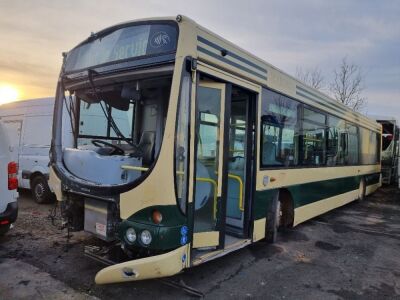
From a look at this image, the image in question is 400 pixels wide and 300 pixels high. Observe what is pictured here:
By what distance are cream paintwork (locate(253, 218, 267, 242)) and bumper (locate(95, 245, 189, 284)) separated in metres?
1.82

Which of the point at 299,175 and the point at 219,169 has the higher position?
the point at 219,169

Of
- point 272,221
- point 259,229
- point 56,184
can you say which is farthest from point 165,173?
point 272,221

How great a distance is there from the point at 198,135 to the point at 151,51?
42.2 inches

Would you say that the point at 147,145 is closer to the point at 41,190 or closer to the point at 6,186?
the point at 6,186

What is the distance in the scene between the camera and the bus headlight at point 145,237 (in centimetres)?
373

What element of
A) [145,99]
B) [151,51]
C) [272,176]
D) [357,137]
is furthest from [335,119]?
[151,51]

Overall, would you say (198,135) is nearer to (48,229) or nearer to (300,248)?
(300,248)

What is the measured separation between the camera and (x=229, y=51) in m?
4.60

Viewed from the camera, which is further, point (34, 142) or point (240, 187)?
point (34, 142)

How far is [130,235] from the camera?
3.88 metres

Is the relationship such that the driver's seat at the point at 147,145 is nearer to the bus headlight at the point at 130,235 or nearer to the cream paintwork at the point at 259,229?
the bus headlight at the point at 130,235

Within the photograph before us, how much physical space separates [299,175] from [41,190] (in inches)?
243

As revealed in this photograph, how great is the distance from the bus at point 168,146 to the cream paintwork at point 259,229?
0.03 meters

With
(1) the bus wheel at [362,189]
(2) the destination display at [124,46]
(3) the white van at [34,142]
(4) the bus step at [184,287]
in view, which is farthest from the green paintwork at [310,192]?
(3) the white van at [34,142]
